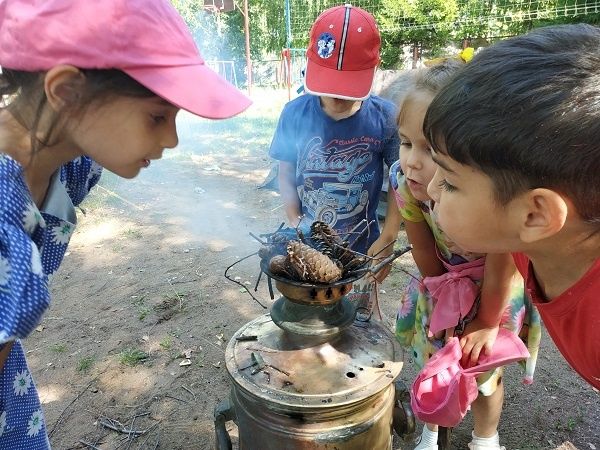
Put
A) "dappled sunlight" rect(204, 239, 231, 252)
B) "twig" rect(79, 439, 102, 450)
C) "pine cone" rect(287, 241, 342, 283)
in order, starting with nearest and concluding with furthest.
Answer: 1. "pine cone" rect(287, 241, 342, 283)
2. "twig" rect(79, 439, 102, 450)
3. "dappled sunlight" rect(204, 239, 231, 252)

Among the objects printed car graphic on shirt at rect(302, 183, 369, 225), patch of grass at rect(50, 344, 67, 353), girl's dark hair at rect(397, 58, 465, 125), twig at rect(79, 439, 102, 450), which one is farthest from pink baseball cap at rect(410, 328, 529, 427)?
patch of grass at rect(50, 344, 67, 353)

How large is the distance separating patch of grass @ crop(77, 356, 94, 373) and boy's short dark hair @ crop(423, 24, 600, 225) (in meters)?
2.72

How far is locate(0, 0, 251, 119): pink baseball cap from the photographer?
0.99 m

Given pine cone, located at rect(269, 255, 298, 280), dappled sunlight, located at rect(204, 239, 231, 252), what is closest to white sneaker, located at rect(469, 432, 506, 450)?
pine cone, located at rect(269, 255, 298, 280)

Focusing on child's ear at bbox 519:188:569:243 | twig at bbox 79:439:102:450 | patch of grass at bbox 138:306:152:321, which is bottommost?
patch of grass at bbox 138:306:152:321

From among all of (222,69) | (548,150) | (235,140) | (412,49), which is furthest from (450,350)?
(222,69)

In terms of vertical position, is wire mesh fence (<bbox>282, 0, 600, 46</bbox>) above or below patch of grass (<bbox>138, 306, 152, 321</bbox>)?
above

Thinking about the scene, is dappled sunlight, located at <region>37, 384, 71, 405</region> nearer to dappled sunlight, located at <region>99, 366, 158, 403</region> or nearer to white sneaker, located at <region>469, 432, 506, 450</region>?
dappled sunlight, located at <region>99, 366, 158, 403</region>

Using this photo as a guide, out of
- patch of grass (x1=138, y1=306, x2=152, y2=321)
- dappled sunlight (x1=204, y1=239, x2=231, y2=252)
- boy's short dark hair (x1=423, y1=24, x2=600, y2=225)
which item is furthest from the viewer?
dappled sunlight (x1=204, y1=239, x2=231, y2=252)

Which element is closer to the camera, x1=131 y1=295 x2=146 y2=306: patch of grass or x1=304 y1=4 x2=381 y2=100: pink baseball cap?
x1=304 y1=4 x2=381 y2=100: pink baseball cap

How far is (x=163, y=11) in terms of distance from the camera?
1.06 m

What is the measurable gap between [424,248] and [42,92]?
4.92 feet

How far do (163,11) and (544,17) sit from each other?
40.6 feet

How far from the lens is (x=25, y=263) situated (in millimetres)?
903
